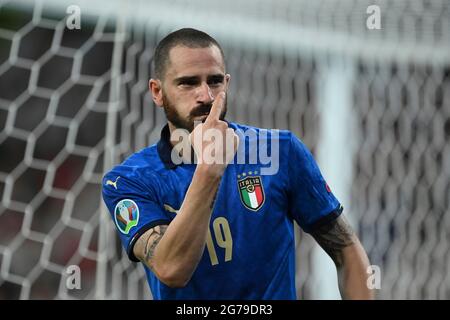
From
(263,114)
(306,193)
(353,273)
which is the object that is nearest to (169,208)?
(306,193)

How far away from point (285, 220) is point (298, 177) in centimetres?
11

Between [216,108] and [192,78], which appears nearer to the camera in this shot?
[216,108]

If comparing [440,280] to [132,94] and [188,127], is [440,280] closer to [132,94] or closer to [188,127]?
[132,94]

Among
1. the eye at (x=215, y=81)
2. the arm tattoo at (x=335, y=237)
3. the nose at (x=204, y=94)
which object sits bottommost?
the arm tattoo at (x=335, y=237)

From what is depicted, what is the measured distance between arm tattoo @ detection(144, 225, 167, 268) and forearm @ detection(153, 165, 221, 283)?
0.27 feet

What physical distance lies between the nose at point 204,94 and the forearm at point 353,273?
518mm

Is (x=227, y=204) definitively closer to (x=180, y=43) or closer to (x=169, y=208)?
(x=169, y=208)

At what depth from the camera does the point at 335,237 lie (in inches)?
71.4

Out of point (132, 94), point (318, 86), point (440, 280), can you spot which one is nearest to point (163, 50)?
point (132, 94)

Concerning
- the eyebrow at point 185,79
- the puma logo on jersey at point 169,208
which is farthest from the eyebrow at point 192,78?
the puma logo on jersey at point 169,208

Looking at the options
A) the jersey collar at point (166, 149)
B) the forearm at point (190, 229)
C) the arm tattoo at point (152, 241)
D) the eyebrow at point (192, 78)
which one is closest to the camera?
the forearm at point (190, 229)

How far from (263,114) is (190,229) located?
90.9 inches

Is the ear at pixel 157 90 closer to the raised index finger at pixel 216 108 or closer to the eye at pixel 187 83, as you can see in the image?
the eye at pixel 187 83

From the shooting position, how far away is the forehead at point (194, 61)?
1.75m
